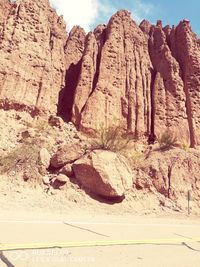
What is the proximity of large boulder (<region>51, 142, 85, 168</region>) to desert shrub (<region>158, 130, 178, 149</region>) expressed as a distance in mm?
7867

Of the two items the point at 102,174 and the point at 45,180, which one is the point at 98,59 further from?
the point at 45,180

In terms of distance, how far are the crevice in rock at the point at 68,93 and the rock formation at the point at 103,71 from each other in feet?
0.26

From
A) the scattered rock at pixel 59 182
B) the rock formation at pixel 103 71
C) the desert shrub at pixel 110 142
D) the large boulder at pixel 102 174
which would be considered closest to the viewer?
the large boulder at pixel 102 174

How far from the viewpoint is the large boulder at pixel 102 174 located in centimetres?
1723

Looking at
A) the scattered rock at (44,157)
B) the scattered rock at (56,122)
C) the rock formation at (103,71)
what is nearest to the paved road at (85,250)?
the scattered rock at (44,157)

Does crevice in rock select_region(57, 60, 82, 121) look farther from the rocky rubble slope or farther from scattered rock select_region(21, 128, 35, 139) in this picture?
scattered rock select_region(21, 128, 35, 139)

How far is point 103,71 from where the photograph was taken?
2636 centimetres

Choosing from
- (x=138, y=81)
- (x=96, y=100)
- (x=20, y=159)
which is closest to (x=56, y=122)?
(x=96, y=100)

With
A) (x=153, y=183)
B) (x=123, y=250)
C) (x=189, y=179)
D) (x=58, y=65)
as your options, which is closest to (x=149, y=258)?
(x=123, y=250)

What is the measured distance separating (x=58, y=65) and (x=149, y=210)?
13.7m

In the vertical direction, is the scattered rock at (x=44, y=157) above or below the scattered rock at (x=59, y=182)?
above

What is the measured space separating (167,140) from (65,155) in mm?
9363

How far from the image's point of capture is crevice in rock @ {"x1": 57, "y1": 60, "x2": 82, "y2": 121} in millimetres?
26100

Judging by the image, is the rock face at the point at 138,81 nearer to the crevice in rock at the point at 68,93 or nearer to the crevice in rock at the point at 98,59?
the crevice in rock at the point at 98,59
